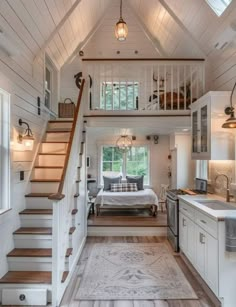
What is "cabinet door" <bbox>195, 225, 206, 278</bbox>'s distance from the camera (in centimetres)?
306

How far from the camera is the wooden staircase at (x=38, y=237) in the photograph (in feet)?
9.14

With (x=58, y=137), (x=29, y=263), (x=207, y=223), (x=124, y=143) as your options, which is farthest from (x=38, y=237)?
(x=124, y=143)

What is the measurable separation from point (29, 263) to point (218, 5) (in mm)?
4271

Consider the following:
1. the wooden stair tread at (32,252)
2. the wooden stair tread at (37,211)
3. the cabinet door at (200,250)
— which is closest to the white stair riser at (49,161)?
the wooden stair tread at (37,211)

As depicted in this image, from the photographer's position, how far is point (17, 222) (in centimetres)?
351

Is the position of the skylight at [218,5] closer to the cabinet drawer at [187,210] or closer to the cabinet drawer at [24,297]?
the cabinet drawer at [187,210]

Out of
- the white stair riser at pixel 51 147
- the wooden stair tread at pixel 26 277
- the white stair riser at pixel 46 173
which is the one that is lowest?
the wooden stair tread at pixel 26 277

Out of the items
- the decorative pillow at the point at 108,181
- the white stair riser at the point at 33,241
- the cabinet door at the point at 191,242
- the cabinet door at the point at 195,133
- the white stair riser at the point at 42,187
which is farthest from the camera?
the decorative pillow at the point at 108,181

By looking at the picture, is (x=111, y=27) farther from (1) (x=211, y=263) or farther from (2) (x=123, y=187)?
(1) (x=211, y=263)

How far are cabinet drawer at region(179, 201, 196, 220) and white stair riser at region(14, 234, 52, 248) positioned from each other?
1867mm

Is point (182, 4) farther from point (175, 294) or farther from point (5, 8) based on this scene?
point (175, 294)

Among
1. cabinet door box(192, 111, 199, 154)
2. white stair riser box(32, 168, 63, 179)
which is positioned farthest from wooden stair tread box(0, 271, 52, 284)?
cabinet door box(192, 111, 199, 154)

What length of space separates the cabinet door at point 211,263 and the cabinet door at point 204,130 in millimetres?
1487

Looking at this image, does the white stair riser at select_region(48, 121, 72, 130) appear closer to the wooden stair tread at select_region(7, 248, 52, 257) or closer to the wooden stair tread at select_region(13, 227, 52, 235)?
the wooden stair tread at select_region(13, 227, 52, 235)
